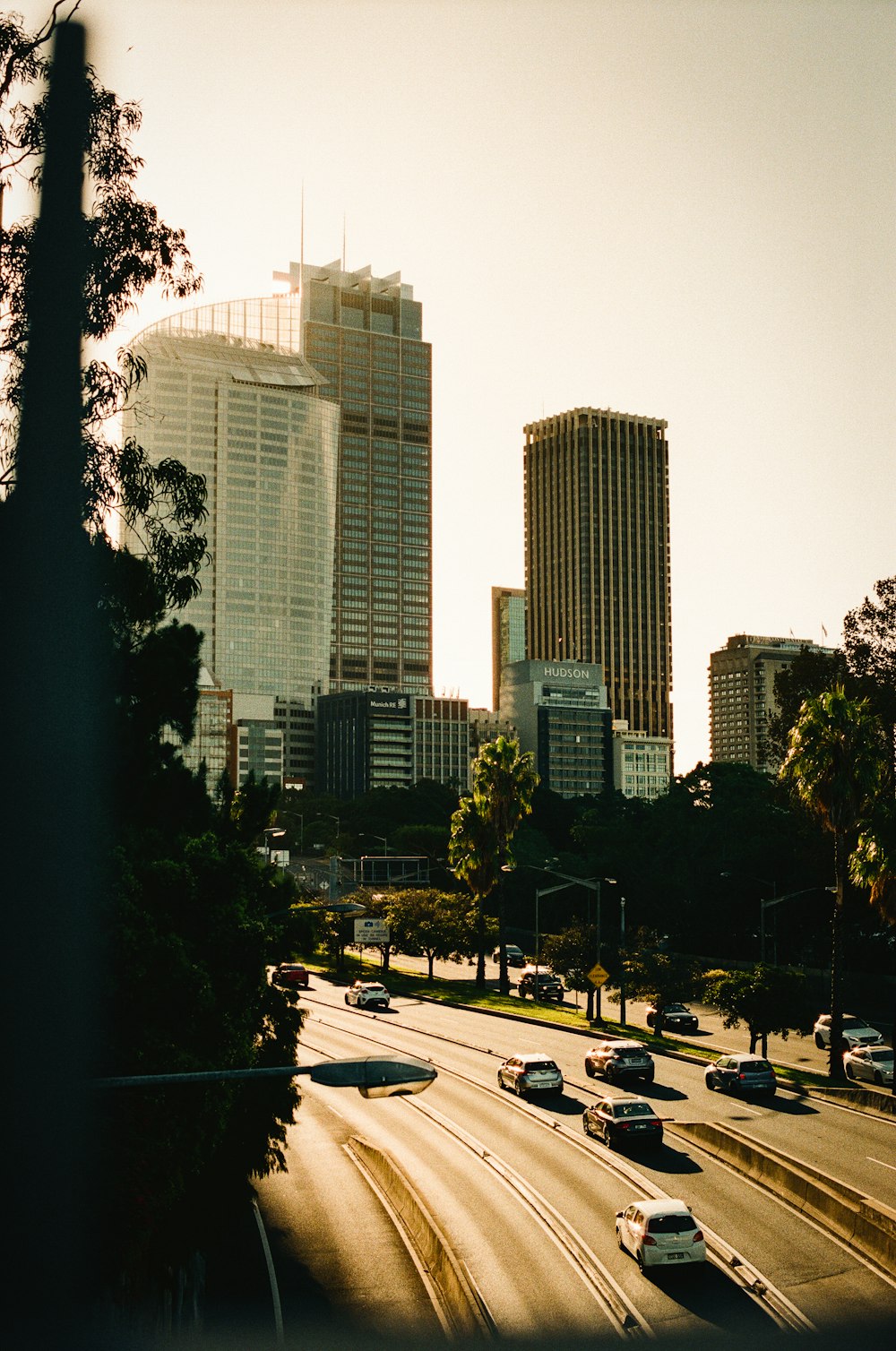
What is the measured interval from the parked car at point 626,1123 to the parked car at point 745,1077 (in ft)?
27.0

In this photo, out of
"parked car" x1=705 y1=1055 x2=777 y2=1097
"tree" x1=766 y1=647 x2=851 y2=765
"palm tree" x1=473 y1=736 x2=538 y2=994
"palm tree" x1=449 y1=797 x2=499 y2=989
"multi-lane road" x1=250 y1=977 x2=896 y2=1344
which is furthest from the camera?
"palm tree" x1=449 y1=797 x2=499 y2=989

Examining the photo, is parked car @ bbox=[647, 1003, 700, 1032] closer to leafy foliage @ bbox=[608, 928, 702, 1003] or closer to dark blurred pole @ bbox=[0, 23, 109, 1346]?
leafy foliage @ bbox=[608, 928, 702, 1003]

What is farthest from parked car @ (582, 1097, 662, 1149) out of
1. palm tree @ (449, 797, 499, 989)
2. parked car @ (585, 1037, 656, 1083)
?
palm tree @ (449, 797, 499, 989)

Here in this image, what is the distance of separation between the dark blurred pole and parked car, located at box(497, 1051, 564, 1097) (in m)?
25.0

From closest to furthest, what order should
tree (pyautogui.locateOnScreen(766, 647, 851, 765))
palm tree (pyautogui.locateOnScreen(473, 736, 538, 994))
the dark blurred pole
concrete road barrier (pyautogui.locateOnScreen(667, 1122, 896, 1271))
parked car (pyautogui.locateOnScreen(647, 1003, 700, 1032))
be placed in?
1. the dark blurred pole
2. concrete road barrier (pyautogui.locateOnScreen(667, 1122, 896, 1271))
3. parked car (pyautogui.locateOnScreen(647, 1003, 700, 1032))
4. tree (pyautogui.locateOnScreen(766, 647, 851, 765))
5. palm tree (pyautogui.locateOnScreen(473, 736, 538, 994))

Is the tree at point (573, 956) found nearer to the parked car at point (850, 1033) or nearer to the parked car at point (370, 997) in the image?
the parked car at point (370, 997)

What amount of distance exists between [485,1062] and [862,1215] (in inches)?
1044

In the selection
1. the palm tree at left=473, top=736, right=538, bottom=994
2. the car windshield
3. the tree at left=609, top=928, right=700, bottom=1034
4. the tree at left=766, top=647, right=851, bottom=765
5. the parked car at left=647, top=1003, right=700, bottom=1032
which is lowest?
the parked car at left=647, top=1003, right=700, bottom=1032

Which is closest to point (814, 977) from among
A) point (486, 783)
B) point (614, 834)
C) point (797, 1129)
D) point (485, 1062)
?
point (486, 783)

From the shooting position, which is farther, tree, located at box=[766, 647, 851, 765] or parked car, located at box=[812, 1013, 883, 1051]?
tree, located at box=[766, 647, 851, 765]

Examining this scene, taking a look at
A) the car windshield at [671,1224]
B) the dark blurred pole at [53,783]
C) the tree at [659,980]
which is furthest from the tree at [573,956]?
the dark blurred pole at [53,783]

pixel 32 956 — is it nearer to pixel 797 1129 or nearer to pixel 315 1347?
pixel 315 1347

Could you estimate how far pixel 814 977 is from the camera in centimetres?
7662

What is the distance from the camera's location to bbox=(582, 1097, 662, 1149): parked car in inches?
1431
